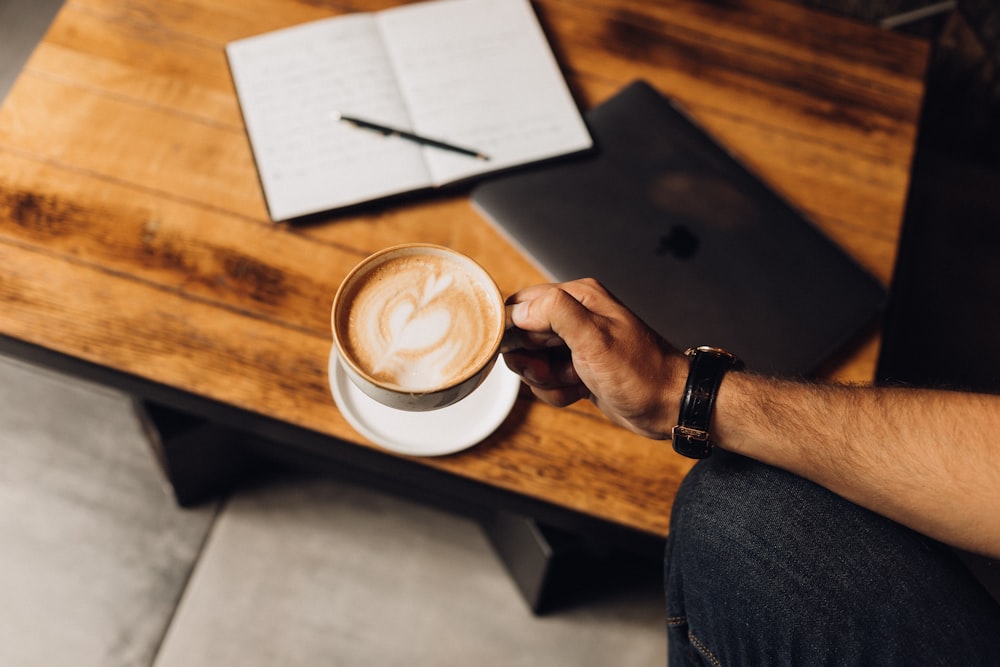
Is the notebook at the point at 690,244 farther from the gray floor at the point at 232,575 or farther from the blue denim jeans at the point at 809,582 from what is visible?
the gray floor at the point at 232,575

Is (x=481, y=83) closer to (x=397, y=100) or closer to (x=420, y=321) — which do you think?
(x=397, y=100)

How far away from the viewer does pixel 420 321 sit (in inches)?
30.5

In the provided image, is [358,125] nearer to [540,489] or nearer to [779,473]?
[540,489]

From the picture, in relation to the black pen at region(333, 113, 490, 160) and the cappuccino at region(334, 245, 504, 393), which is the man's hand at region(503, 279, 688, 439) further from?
the black pen at region(333, 113, 490, 160)

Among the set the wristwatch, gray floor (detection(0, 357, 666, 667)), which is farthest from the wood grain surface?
gray floor (detection(0, 357, 666, 667))

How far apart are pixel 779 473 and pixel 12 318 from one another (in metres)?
0.90

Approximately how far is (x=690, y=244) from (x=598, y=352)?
0.32m

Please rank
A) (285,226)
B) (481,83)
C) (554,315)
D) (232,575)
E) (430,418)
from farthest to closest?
(232,575) < (481,83) < (285,226) < (430,418) < (554,315)

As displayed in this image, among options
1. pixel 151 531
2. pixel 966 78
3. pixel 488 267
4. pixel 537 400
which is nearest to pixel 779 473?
pixel 537 400

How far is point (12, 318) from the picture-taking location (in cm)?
93

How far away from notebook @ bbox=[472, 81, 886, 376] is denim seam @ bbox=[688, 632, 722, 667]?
324mm

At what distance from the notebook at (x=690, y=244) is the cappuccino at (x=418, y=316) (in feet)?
0.78

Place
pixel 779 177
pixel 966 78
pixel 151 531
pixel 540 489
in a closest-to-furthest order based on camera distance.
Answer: pixel 540 489 < pixel 779 177 < pixel 151 531 < pixel 966 78

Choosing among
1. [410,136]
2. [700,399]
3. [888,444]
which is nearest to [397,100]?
[410,136]
